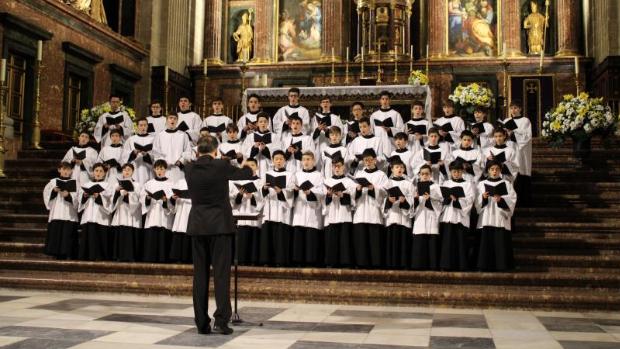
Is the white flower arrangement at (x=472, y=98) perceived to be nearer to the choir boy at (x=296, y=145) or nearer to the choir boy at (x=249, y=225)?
the choir boy at (x=296, y=145)

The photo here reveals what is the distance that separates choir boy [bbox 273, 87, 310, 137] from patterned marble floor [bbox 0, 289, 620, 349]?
3.86 metres

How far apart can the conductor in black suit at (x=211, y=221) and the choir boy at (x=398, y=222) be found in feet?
12.0

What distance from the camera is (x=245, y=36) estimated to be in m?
21.8

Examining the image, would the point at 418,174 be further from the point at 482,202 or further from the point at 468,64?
the point at 468,64

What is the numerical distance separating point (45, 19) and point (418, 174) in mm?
9937

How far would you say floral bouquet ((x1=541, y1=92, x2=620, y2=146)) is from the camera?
→ 12.2m

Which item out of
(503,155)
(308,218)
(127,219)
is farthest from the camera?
(503,155)

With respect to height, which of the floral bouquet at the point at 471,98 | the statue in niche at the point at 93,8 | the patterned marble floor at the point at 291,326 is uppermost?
the statue in niche at the point at 93,8

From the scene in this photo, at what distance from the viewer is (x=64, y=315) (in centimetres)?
718

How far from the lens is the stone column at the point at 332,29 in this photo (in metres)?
20.9

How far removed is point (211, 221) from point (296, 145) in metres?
4.73

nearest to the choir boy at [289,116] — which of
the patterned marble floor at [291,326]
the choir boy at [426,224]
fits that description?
the choir boy at [426,224]

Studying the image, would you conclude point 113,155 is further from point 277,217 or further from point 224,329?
point 224,329

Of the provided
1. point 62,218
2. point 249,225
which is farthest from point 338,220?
point 62,218
